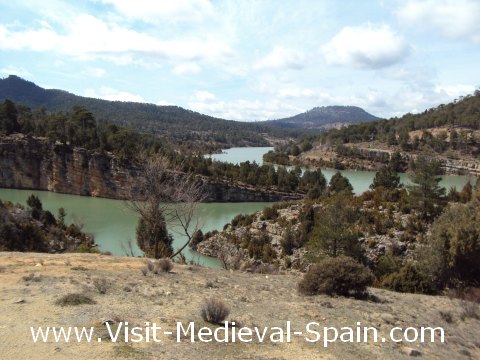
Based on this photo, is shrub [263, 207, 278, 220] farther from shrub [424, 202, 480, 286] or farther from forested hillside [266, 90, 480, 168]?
forested hillside [266, 90, 480, 168]

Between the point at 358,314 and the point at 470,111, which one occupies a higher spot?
the point at 470,111

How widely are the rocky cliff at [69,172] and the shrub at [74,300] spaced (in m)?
60.3

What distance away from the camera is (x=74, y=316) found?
8117 mm

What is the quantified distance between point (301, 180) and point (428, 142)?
44123mm

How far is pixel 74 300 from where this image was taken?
29.5 feet

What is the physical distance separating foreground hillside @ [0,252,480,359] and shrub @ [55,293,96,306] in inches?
5.6

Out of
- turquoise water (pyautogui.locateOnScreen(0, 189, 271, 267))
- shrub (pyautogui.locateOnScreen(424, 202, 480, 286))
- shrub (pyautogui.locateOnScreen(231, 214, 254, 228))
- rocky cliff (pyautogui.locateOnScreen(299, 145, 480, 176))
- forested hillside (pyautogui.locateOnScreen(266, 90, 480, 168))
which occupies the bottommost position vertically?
turquoise water (pyautogui.locateOnScreen(0, 189, 271, 267))

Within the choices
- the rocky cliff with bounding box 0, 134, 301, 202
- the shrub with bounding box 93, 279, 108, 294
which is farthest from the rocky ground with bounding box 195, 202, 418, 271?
the rocky cliff with bounding box 0, 134, 301, 202

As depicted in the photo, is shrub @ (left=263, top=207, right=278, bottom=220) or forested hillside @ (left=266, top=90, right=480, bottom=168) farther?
forested hillside @ (left=266, top=90, right=480, bottom=168)

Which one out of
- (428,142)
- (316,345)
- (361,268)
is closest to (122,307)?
(316,345)

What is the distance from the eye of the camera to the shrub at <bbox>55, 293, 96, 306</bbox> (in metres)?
8.84

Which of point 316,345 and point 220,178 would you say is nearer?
point 316,345

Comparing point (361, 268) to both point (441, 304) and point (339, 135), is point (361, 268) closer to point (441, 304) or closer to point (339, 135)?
point (441, 304)

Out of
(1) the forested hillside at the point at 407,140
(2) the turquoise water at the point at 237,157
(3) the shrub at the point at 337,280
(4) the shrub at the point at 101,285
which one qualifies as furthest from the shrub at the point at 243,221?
(1) the forested hillside at the point at 407,140
